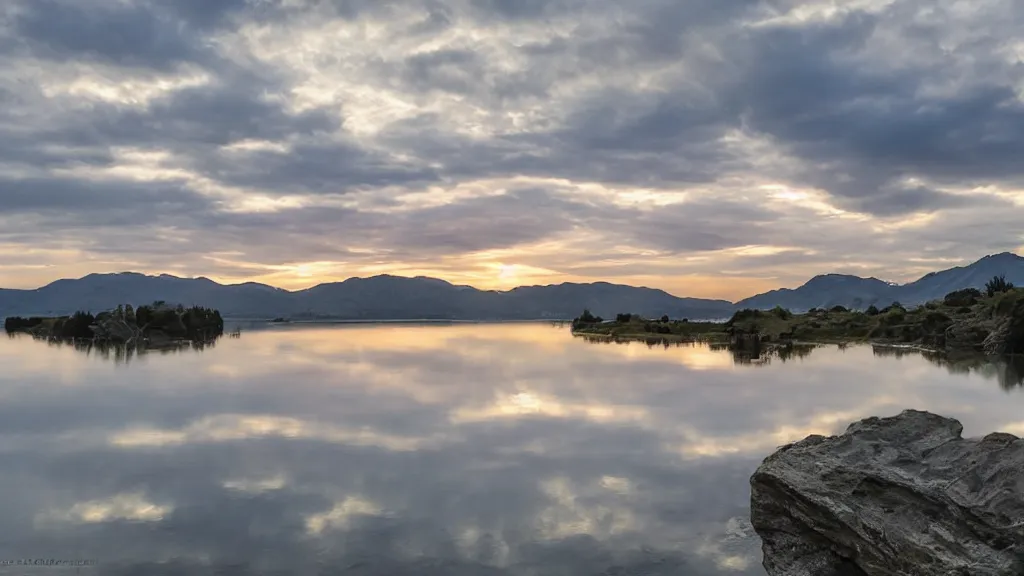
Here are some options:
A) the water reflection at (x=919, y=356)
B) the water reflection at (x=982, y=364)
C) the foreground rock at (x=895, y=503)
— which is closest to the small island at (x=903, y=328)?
the water reflection at (x=919, y=356)

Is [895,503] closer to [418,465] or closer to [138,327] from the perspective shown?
[418,465]

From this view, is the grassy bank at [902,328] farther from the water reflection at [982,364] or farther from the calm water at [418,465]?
the calm water at [418,465]

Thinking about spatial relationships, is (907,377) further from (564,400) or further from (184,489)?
(184,489)

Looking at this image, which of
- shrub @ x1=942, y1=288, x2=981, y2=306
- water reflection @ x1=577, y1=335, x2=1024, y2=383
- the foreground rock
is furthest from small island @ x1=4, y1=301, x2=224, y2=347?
shrub @ x1=942, y1=288, x2=981, y2=306

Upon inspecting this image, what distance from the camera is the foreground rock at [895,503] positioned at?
439 inches

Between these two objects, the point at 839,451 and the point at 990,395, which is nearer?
the point at 839,451

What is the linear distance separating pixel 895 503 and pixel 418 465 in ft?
54.5

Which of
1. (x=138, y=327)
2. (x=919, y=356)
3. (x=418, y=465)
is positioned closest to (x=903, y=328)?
(x=919, y=356)

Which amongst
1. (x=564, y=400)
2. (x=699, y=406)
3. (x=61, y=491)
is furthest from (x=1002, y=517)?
(x=564, y=400)

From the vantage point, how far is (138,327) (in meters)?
132

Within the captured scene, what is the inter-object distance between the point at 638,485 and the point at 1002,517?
11.9 metres

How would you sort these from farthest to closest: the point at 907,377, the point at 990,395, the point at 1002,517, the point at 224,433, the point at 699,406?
the point at 907,377, the point at 990,395, the point at 699,406, the point at 224,433, the point at 1002,517

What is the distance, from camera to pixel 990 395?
4247cm

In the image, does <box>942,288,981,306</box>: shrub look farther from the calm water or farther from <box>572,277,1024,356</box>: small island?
the calm water
